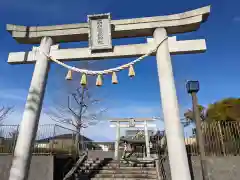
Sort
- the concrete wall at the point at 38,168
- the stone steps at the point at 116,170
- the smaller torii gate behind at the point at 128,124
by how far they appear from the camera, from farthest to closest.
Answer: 1. the smaller torii gate behind at the point at 128,124
2. the stone steps at the point at 116,170
3. the concrete wall at the point at 38,168

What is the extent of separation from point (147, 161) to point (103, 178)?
2.84 m

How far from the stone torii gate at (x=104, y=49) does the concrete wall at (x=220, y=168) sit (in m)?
3.63

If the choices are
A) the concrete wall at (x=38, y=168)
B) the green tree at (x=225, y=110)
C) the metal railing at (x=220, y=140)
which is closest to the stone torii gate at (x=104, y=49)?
the concrete wall at (x=38, y=168)

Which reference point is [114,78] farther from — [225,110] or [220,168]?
[225,110]

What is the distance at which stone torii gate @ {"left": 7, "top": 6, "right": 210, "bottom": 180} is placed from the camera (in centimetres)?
641

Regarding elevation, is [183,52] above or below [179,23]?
below

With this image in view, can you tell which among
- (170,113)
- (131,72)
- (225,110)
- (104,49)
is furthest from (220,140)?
(225,110)

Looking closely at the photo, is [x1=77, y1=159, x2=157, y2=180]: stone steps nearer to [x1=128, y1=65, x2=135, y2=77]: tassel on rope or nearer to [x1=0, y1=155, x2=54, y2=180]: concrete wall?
[x1=0, y1=155, x2=54, y2=180]: concrete wall

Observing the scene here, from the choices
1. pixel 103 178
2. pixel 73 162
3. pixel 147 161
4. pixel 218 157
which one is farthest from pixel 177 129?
pixel 73 162

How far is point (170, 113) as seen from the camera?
6.29m

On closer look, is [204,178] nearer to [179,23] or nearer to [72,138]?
[179,23]

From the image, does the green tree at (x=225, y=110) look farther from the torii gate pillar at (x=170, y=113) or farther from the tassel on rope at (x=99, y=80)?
the tassel on rope at (x=99, y=80)

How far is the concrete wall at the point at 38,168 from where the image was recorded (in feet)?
32.4

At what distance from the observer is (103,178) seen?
1082 cm
